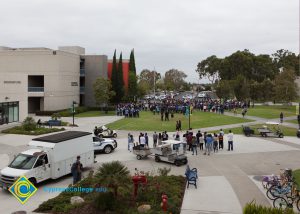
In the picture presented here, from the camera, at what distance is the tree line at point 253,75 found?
5622 cm

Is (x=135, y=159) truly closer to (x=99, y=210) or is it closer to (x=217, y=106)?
(x=99, y=210)

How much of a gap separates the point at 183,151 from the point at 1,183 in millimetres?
9730

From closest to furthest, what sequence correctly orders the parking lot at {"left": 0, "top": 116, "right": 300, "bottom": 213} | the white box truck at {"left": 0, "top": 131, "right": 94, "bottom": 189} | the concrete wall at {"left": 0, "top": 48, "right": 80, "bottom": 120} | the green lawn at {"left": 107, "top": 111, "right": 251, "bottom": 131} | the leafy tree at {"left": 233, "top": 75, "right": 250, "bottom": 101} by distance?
1. the parking lot at {"left": 0, "top": 116, "right": 300, "bottom": 213}
2. the white box truck at {"left": 0, "top": 131, "right": 94, "bottom": 189}
3. the green lawn at {"left": 107, "top": 111, "right": 251, "bottom": 131}
4. the concrete wall at {"left": 0, "top": 48, "right": 80, "bottom": 120}
5. the leafy tree at {"left": 233, "top": 75, "right": 250, "bottom": 101}

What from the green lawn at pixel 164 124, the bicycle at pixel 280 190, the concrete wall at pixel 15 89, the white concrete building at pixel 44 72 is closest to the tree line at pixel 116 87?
the white concrete building at pixel 44 72

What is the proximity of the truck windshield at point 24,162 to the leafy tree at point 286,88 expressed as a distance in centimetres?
4795

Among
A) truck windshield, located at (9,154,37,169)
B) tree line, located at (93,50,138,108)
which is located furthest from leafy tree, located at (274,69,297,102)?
truck windshield, located at (9,154,37,169)

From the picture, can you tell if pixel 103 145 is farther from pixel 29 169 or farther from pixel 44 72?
pixel 44 72

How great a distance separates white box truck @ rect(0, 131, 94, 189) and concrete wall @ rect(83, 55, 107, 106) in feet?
147

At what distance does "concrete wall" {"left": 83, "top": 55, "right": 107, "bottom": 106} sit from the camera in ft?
201

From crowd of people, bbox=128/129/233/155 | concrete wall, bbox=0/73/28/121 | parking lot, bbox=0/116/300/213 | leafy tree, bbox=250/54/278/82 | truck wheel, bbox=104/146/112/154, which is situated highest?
leafy tree, bbox=250/54/278/82

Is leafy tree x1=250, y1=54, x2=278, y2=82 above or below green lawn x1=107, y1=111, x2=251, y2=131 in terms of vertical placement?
above

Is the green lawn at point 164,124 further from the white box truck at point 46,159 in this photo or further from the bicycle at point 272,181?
the bicycle at point 272,181

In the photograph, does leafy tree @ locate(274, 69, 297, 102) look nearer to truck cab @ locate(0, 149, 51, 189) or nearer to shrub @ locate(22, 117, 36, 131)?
shrub @ locate(22, 117, 36, 131)

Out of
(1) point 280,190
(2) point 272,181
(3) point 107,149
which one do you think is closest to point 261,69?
(3) point 107,149
